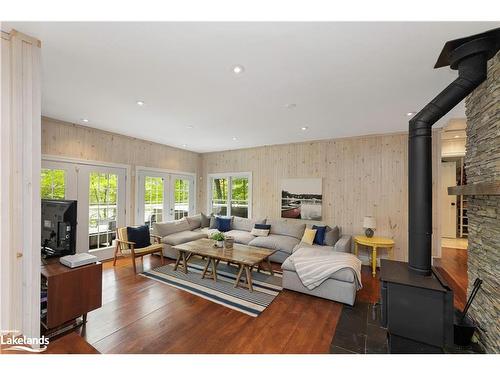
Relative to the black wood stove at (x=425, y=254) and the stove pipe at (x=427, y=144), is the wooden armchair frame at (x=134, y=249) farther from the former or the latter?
the stove pipe at (x=427, y=144)

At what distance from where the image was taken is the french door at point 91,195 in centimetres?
388

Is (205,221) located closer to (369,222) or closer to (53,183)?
(53,183)

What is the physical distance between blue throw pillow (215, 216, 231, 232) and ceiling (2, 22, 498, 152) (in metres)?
2.80

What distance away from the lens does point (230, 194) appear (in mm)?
6508

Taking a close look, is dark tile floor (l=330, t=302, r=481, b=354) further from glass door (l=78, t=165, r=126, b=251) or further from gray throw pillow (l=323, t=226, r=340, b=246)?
glass door (l=78, t=165, r=126, b=251)

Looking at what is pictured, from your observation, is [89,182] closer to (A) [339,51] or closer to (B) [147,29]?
(B) [147,29]

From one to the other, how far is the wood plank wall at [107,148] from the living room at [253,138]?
0.04 m

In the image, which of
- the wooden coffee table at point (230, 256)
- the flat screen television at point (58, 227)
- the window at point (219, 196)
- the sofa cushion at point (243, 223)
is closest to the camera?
the flat screen television at point (58, 227)

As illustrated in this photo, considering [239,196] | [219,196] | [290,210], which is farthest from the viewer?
[219,196]

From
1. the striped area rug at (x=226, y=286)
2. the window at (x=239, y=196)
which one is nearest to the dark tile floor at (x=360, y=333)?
the striped area rug at (x=226, y=286)

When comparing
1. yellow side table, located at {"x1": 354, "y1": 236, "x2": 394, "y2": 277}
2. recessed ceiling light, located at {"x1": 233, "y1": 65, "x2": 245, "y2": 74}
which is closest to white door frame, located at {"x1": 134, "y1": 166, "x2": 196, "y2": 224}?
recessed ceiling light, located at {"x1": 233, "y1": 65, "x2": 245, "y2": 74}

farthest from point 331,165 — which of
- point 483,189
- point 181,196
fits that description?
point 181,196

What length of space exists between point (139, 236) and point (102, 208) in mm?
1114
